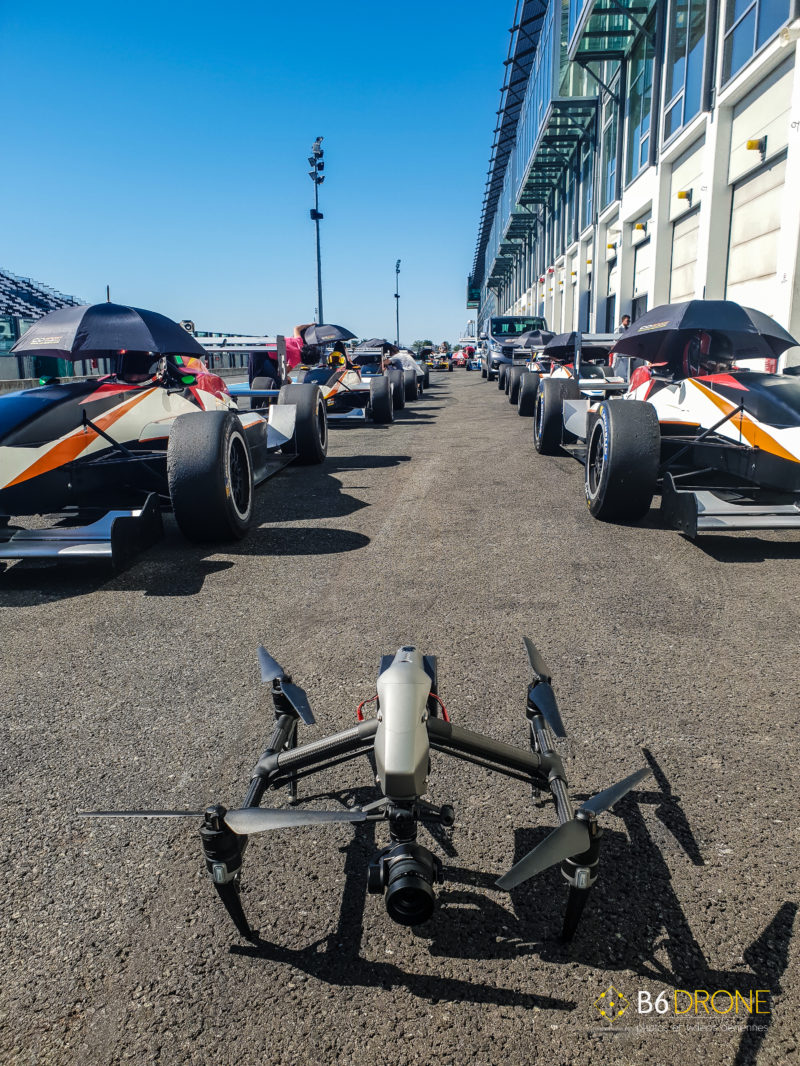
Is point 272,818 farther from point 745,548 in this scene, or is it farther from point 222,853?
point 745,548

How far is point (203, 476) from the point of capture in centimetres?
518

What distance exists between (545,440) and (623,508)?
3873mm

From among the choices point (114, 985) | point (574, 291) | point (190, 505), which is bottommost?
point (114, 985)

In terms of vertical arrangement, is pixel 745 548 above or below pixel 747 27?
below

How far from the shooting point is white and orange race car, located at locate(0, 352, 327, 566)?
4.87 metres

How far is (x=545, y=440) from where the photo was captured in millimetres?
9656

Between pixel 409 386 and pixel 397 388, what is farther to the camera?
pixel 409 386

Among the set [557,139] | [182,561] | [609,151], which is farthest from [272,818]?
[557,139]

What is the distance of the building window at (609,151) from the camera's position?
23.4 metres

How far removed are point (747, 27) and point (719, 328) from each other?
9739 millimetres

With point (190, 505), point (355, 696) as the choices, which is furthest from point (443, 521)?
point (355, 696)

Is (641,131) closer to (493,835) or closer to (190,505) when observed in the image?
(190,505)

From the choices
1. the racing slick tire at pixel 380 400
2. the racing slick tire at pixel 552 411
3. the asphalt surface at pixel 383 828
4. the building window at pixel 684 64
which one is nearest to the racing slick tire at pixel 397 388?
the racing slick tire at pixel 380 400

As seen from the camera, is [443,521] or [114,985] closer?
[114,985]
